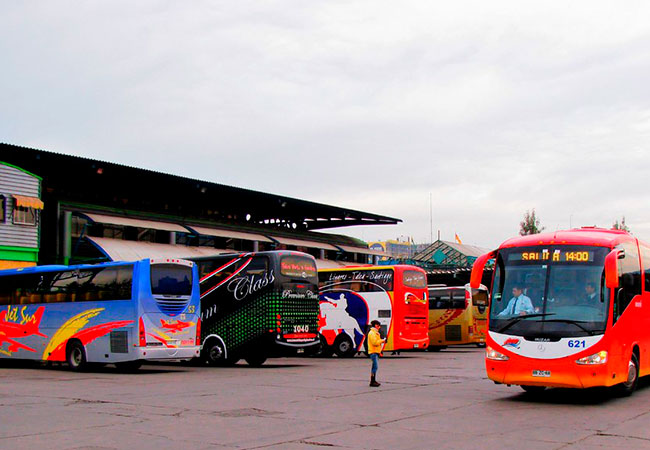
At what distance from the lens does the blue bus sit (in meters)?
21.1

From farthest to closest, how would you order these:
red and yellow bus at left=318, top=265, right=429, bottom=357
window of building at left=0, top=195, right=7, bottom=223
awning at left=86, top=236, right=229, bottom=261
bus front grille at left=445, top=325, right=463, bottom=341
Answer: bus front grille at left=445, top=325, right=463, bottom=341 < awning at left=86, top=236, right=229, bottom=261 < window of building at left=0, top=195, right=7, bottom=223 < red and yellow bus at left=318, top=265, right=429, bottom=357

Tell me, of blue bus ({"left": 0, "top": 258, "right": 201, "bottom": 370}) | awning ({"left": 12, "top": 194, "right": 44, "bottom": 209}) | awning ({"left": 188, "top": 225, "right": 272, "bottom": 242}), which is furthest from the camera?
awning ({"left": 188, "top": 225, "right": 272, "bottom": 242})

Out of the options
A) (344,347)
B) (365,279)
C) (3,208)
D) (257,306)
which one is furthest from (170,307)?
(3,208)

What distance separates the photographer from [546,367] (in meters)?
13.5

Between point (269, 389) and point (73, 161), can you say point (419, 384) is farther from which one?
point (73, 161)

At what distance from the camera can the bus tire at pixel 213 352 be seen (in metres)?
24.5

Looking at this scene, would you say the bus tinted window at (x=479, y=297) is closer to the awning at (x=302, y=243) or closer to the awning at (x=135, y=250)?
the awning at (x=135, y=250)

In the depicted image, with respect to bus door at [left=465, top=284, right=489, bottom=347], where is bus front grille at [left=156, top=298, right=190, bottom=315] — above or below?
above

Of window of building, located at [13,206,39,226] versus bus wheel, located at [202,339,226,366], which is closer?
bus wheel, located at [202,339,226,366]

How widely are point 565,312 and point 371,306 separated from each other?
52.2 ft

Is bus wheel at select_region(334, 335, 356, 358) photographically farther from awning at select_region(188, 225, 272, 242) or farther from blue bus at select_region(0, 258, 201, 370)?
awning at select_region(188, 225, 272, 242)

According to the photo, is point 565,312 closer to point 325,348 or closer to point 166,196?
point 325,348

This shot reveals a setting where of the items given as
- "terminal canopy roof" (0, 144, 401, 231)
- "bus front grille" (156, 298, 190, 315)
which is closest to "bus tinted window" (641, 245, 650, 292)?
"bus front grille" (156, 298, 190, 315)

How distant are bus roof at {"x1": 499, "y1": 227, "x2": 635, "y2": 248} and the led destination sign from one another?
184mm
